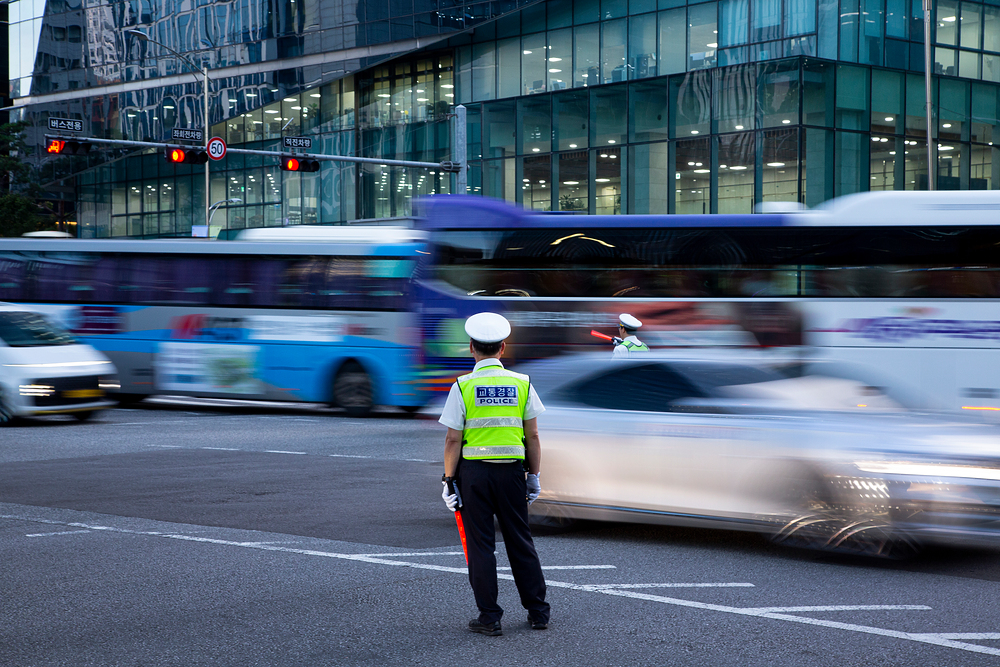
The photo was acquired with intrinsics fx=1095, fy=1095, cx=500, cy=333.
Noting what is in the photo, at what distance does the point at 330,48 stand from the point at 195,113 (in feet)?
29.4

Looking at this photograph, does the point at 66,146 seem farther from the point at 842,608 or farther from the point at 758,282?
the point at 842,608

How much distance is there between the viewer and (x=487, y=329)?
5.69m

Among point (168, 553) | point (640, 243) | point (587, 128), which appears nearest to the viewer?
point (168, 553)

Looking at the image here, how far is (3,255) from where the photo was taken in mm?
22625

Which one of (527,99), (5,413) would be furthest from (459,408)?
(527,99)

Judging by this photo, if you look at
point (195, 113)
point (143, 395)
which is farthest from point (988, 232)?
point (195, 113)

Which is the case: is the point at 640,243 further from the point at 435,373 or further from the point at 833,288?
the point at 435,373

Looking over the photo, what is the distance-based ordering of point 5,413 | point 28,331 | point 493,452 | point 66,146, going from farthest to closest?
point 66,146, point 28,331, point 5,413, point 493,452

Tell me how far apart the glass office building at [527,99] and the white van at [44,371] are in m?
20.4

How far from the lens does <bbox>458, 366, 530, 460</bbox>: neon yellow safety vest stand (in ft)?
18.2

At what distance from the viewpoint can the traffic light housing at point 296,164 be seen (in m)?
25.3

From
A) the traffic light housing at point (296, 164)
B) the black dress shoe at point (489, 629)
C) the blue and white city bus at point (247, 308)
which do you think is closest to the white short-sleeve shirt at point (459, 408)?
the black dress shoe at point (489, 629)

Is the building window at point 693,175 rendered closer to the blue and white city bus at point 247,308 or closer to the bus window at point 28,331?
the blue and white city bus at point 247,308

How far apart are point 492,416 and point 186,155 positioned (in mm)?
21466
